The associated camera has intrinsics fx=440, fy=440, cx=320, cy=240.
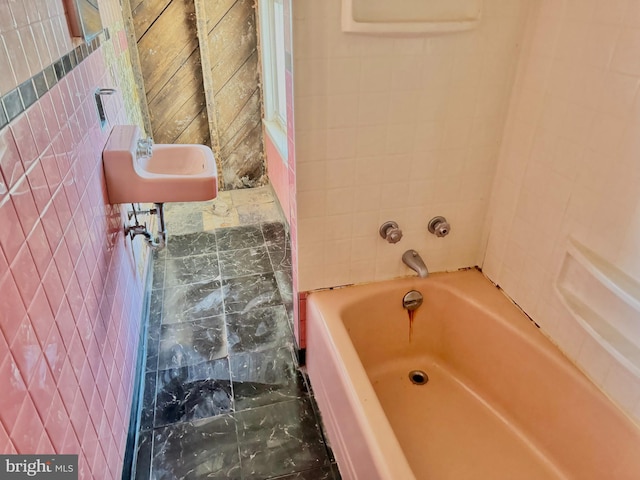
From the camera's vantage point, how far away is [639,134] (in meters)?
1.12

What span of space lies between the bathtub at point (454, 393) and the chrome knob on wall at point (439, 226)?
20 centimetres

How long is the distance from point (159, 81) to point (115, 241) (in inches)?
75.2

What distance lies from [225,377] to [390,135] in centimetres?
123

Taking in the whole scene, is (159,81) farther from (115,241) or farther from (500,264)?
(500,264)

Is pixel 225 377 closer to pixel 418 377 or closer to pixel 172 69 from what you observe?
pixel 418 377

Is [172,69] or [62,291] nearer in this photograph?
[62,291]

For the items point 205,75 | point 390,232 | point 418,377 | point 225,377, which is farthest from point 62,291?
point 205,75

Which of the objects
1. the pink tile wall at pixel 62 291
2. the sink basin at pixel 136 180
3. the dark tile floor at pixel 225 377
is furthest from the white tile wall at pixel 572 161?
the pink tile wall at pixel 62 291

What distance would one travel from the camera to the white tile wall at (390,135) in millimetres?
1421

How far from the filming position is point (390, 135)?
61.8 inches

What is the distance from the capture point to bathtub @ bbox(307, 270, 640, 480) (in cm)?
129

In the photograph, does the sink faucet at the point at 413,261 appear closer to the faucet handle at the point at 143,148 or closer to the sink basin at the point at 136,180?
the sink basin at the point at 136,180

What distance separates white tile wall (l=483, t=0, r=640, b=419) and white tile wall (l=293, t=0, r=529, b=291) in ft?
0.33

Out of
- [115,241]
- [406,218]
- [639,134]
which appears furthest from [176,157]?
[639,134]
